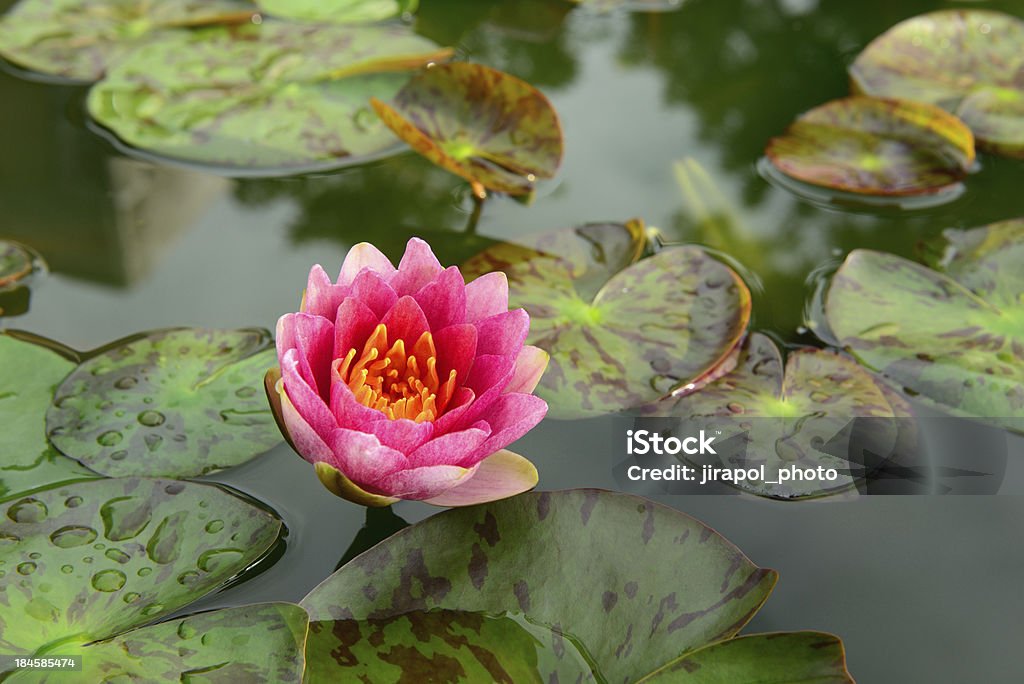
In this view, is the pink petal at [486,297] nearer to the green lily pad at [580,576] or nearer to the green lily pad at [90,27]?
the green lily pad at [580,576]

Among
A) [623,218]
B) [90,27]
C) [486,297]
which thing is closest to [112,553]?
[486,297]

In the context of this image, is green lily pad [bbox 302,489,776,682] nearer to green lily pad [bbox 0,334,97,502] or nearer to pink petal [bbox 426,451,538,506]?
pink petal [bbox 426,451,538,506]

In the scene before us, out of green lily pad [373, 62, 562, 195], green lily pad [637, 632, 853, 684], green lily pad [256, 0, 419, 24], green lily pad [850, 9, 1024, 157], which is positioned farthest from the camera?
green lily pad [256, 0, 419, 24]

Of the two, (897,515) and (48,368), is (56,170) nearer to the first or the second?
(48,368)

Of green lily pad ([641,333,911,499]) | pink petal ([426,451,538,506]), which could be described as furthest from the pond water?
pink petal ([426,451,538,506])

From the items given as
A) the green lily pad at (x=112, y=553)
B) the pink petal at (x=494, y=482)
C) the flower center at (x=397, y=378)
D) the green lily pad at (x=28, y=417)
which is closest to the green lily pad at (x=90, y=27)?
the green lily pad at (x=28, y=417)
